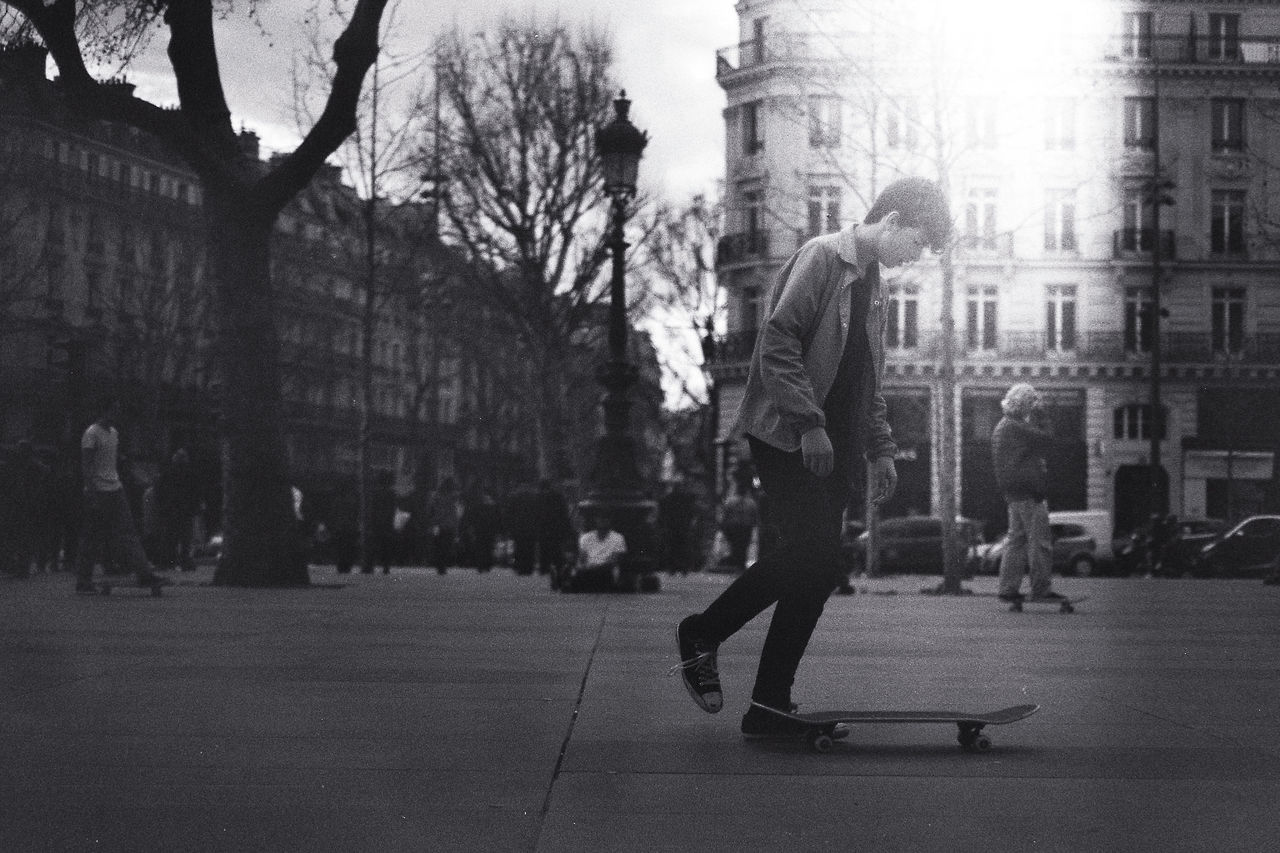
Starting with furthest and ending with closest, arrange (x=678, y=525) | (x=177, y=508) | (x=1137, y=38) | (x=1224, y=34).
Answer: (x=1224, y=34)
(x=1137, y=38)
(x=678, y=525)
(x=177, y=508)

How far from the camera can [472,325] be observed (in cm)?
4581

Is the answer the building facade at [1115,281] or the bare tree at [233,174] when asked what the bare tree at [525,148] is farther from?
the bare tree at [233,174]

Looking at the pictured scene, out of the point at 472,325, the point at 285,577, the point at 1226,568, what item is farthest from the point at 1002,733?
the point at 472,325

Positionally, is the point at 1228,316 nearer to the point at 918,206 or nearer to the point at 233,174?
the point at 233,174

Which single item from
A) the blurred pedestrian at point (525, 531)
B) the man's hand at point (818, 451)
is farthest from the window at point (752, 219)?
the man's hand at point (818, 451)

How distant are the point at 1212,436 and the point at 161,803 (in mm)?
50442

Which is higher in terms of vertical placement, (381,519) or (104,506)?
(104,506)

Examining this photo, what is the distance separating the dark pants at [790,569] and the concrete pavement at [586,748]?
1.05ft

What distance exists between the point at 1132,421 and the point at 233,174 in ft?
131

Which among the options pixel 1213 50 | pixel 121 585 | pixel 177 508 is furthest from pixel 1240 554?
pixel 121 585

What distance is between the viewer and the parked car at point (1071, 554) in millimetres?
42156

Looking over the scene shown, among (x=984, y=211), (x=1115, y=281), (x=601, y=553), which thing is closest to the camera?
(x=601, y=553)

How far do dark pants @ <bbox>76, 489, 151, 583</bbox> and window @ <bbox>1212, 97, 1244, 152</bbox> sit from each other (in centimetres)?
4332

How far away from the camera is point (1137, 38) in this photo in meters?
51.0
